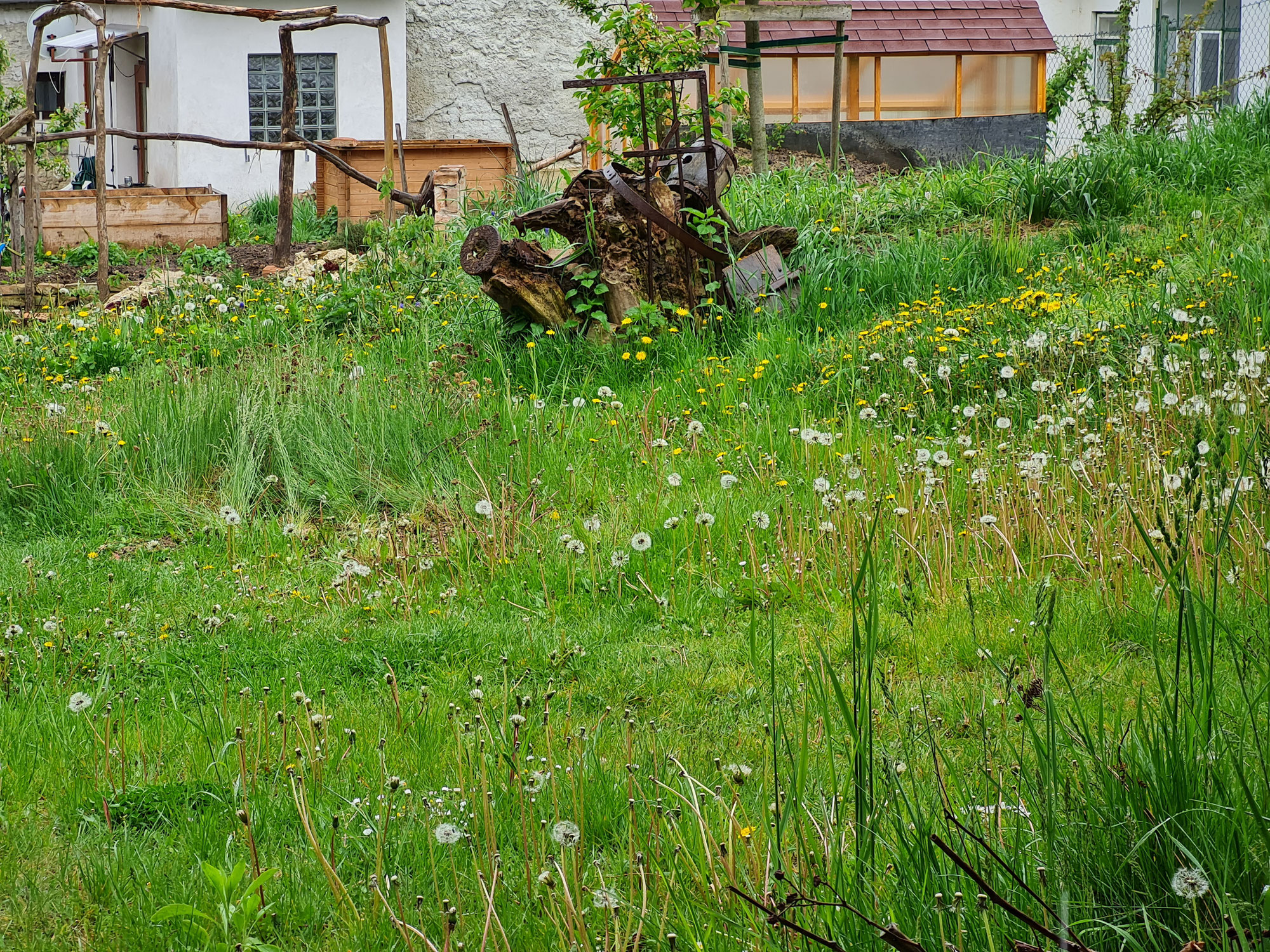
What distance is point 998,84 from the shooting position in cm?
1941

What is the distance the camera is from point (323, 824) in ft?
8.46

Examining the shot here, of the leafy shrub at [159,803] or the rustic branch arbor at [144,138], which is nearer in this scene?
the leafy shrub at [159,803]

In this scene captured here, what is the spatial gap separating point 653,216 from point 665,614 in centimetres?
358

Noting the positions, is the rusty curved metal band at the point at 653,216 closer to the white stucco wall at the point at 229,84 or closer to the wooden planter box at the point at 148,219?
the wooden planter box at the point at 148,219

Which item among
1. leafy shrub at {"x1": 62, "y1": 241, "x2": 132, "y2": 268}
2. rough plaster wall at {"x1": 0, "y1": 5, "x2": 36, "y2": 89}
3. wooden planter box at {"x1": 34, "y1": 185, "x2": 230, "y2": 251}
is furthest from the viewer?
rough plaster wall at {"x1": 0, "y1": 5, "x2": 36, "y2": 89}

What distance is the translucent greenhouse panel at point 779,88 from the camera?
18594 mm

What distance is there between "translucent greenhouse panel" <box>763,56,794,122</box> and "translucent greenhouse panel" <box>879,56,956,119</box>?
125cm

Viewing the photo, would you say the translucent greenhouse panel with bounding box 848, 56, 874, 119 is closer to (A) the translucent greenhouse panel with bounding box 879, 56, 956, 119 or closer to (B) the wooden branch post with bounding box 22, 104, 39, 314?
(A) the translucent greenhouse panel with bounding box 879, 56, 956, 119

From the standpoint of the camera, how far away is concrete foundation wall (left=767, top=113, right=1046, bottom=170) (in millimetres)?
18062

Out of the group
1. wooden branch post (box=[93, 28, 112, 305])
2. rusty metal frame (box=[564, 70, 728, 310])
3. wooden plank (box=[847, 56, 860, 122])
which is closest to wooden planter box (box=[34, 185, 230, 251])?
wooden branch post (box=[93, 28, 112, 305])

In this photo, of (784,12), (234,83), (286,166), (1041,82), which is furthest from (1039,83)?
(286,166)

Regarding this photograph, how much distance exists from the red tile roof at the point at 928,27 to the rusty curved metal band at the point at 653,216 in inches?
464

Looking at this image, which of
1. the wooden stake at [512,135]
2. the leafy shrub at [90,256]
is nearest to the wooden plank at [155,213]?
the leafy shrub at [90,256]

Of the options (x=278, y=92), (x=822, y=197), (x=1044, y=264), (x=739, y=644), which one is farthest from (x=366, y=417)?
(x=278, y=92)
